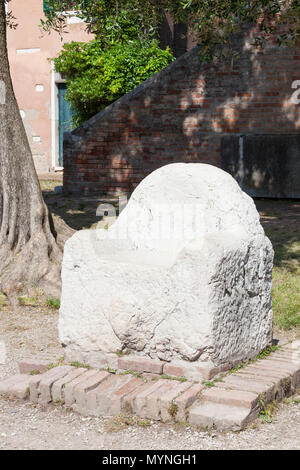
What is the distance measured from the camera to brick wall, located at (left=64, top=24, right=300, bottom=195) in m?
11.9

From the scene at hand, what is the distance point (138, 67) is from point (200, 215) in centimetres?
1122

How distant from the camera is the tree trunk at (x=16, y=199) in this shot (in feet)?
22.5

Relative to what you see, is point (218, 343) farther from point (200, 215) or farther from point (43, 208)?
point (43, 208)

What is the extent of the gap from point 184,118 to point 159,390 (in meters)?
9.21

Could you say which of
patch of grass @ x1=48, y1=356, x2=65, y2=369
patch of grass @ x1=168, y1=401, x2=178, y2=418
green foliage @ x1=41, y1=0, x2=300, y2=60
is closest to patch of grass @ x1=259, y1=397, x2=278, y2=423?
patch of grass @ x1=168, y1=401, x2=178, y2=418

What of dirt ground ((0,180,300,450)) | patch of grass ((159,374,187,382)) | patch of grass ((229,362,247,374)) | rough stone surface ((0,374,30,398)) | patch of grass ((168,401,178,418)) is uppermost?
patch of grass ((229,362,247,374))

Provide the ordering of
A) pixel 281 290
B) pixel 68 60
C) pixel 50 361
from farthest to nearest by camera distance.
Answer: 1. pixel 68 60
2. pixel 281 290
3. pixel 50 361

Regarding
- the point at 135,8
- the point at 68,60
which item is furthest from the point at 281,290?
the point at 68,60

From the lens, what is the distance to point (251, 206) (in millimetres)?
4621

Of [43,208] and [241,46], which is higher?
[241,46]

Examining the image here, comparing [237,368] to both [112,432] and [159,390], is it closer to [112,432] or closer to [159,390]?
[159,390]

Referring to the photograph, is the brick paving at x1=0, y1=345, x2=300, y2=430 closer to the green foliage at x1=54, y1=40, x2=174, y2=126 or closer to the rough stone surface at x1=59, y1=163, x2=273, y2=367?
the rough stone surface at x1=59, y1=163, x2=273, y2=367

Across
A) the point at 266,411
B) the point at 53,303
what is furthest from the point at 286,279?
the point at 266,411

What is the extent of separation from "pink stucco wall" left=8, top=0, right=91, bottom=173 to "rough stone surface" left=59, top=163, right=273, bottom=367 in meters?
14.0
